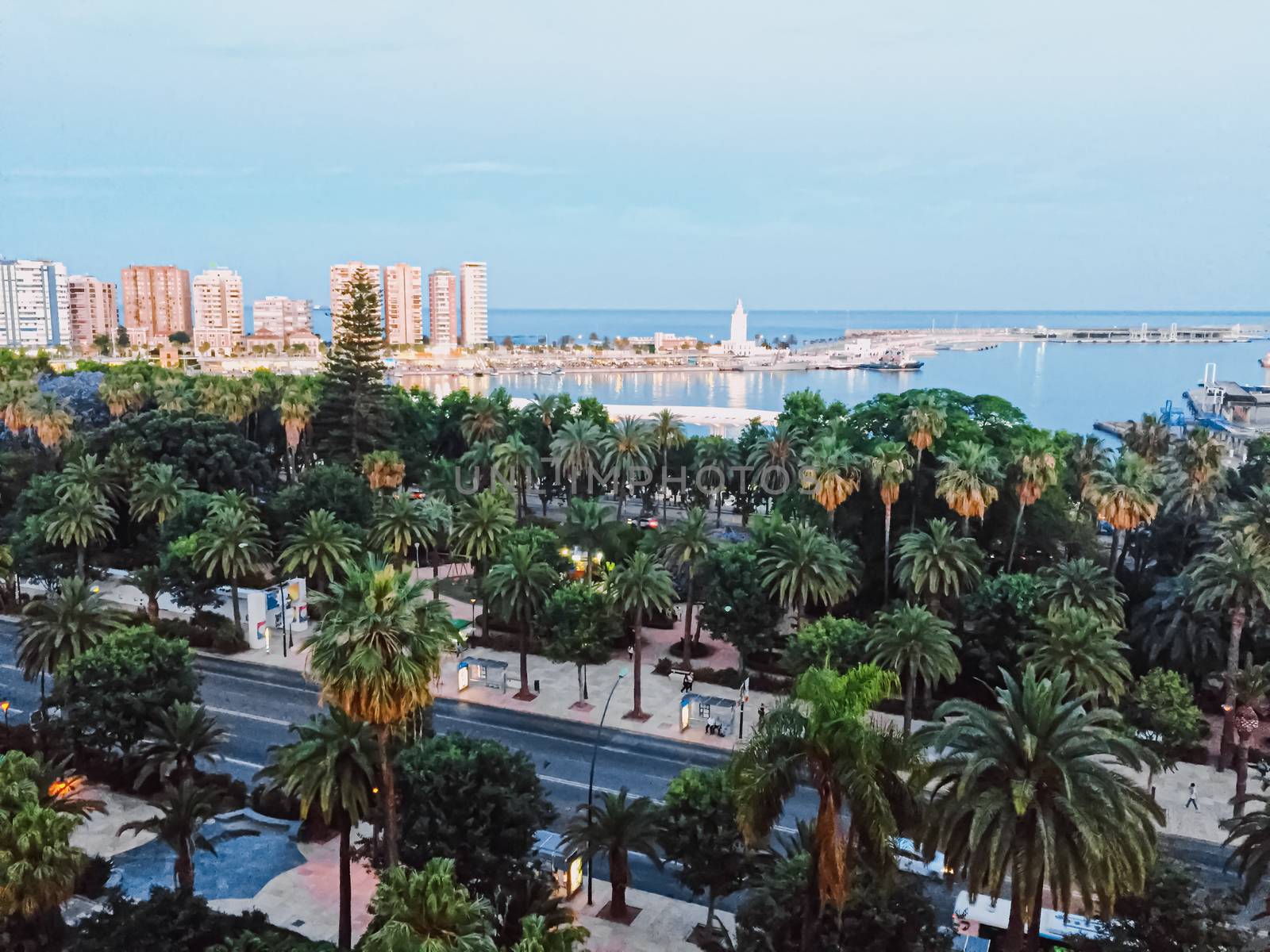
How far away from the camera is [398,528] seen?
4878 centimetres

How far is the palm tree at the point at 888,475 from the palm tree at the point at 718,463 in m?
21.1

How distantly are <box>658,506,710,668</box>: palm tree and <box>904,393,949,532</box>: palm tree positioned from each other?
406 inches

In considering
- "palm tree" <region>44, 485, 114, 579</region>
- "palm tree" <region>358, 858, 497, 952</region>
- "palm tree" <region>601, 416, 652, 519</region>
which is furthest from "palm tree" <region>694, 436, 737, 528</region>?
"palm tree" <region>358, 858, 497, 952</region>

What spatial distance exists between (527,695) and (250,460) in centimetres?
3135

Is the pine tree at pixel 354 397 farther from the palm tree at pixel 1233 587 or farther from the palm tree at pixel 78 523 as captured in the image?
the palm tree at pixel 1233 587

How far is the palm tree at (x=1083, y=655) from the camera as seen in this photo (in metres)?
31.4

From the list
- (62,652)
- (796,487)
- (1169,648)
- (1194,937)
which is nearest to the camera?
(1194,937)

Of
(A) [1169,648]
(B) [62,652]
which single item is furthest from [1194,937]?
(B) [62,652]

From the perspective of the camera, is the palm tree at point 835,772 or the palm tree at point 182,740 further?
the palm tree at point 182,740

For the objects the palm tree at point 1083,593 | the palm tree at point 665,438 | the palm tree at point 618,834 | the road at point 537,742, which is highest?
the palm tree at point 665,438

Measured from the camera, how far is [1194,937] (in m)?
19.4

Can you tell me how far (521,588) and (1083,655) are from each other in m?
20.8

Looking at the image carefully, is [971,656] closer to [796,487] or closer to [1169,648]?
[1169,648]

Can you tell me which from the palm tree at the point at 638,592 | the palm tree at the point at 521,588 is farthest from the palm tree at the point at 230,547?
the palm tree at the point at 638,592
